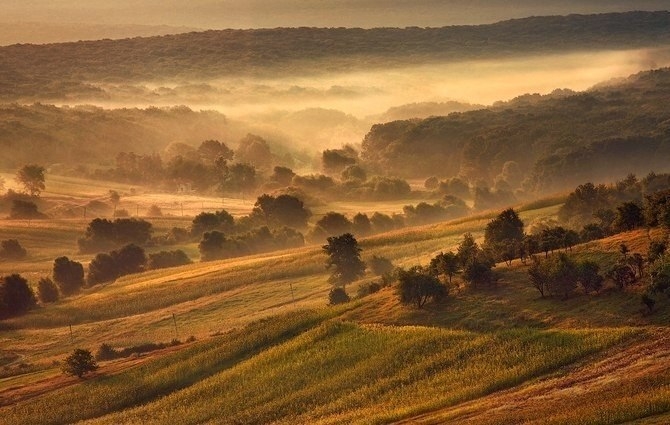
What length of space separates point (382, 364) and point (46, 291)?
83987 millimetres

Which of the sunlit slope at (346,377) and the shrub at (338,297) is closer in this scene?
the sunlit slope at (346,377)

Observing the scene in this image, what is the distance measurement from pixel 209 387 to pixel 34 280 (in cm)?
8326

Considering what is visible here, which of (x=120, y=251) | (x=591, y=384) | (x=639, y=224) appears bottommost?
(x=591, y=384)

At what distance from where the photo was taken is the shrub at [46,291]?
145 m

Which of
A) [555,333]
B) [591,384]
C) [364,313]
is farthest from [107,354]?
[591,384]

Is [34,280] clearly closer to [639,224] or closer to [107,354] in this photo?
[107,354]

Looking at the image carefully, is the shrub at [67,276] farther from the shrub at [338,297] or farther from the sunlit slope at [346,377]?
the sunlit slope at [346,377]

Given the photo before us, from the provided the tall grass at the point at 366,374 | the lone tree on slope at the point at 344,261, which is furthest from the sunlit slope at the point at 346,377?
the lone tree on slope at the point at 344,261

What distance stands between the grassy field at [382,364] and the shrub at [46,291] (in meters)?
21.6

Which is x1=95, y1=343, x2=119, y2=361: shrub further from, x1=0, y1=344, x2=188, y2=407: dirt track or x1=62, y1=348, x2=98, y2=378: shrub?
x1=62, y1=348, x2=98, y2=378: shrub

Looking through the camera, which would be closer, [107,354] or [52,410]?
[52,410]

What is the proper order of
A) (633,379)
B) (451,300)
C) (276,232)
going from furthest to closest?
(276,232), (451,300), (633,379)

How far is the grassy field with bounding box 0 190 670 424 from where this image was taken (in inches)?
2389

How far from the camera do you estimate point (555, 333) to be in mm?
72812
